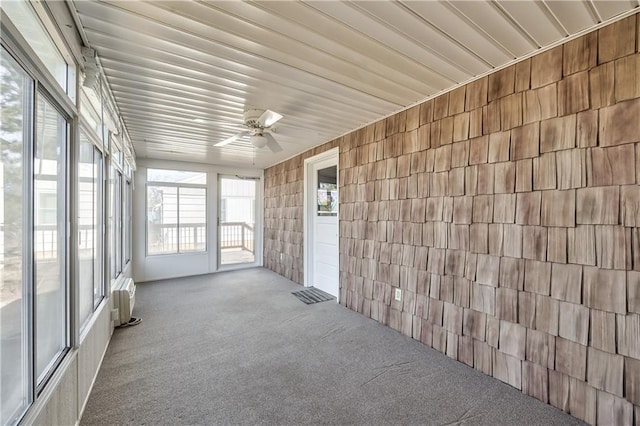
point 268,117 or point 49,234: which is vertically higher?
point 268,117

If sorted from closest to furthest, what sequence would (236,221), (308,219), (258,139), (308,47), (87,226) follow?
(308,47) → (87,226) → (258,139) → (308,219) → (236,221)

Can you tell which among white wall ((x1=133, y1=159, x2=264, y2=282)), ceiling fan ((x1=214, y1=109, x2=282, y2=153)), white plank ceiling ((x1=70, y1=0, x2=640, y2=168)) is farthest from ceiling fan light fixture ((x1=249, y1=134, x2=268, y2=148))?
white wall ((x1=133, y1=159, x2=264, y2=282))

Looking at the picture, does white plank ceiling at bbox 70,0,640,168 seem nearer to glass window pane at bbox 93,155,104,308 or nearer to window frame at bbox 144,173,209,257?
glass window pane at bbox 93,155,104,308

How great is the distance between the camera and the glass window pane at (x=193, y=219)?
565 centimetres

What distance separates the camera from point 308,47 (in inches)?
73.6

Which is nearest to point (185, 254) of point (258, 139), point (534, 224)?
point (258, 139)

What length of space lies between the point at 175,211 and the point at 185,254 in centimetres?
93

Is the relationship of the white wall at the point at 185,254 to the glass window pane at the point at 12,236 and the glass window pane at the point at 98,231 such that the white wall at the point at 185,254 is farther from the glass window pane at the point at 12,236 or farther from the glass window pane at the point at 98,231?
the glass window pane at the point at 12,236

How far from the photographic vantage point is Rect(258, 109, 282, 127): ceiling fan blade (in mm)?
2411

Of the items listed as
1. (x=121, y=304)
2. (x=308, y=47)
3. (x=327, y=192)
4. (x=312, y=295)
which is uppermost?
(x=308, y=47)

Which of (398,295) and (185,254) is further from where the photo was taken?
(185,254)

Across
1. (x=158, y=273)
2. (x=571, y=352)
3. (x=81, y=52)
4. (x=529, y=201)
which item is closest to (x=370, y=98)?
(x=529, y=201)

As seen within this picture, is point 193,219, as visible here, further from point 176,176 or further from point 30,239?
point 30,239

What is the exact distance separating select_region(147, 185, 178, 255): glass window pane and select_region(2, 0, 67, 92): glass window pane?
4.18 metres
